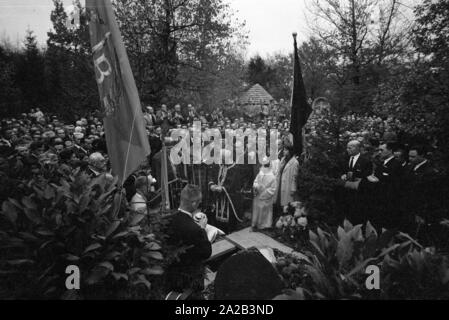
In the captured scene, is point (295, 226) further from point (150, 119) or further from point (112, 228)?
point (150, 119)

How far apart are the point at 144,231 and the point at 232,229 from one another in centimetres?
501

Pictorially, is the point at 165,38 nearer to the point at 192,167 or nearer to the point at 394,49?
the point at 192,167

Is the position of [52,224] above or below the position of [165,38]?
below

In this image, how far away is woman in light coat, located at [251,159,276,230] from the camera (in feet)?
26.3

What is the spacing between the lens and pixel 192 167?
8.91 meters

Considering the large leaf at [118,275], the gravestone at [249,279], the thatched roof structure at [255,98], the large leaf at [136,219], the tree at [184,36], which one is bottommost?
the gravestone at [249,279]

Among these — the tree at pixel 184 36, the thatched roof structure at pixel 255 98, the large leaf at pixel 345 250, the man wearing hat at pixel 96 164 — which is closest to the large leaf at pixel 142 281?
the large leaf at pixel 345 250

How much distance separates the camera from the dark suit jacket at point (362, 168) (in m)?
6.46

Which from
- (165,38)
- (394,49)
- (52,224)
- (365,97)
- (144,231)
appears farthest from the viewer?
(394,49)

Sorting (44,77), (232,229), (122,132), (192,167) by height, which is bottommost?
(232,229)

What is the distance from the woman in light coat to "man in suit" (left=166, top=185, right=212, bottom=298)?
4392 millimetres

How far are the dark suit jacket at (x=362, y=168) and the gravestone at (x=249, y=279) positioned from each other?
3.90 metres

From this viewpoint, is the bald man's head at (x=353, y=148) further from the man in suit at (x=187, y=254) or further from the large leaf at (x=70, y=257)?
the large leaf at (x=70, y=257)

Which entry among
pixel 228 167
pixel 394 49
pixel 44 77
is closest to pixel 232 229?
pixel 228 167
